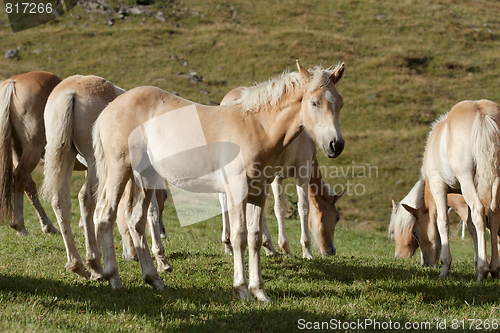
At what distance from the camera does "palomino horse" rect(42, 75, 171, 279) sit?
5.01 m

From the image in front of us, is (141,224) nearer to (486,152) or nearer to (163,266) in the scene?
(163,266)

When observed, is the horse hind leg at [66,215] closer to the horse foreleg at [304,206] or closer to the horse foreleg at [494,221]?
the horse foreleg at [304,206]

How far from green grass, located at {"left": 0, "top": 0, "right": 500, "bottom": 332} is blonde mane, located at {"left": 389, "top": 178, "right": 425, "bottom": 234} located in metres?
0.73

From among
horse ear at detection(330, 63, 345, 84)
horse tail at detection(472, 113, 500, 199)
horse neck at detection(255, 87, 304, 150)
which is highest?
horse ear at detection(330, 63, 345, 84)

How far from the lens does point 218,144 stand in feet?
14.7

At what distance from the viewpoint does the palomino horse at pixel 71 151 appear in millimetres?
5012

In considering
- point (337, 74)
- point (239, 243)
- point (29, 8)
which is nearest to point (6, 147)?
point (239, 243)

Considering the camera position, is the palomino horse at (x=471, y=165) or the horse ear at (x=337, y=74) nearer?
the horse ear at (x=337, y=74)

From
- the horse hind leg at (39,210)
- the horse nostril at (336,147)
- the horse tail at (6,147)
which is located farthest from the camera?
the horse hind leg at (39,210)

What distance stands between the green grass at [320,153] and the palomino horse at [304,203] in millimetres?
533

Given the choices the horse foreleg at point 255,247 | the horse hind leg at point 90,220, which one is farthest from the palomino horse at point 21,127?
the horse foreleg at point 255,247

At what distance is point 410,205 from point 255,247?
4.64m

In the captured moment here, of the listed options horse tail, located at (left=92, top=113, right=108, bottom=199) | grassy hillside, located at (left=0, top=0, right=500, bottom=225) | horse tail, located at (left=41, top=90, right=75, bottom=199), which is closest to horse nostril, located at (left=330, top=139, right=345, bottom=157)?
horse tail, located at (left=92, top=113, right=108, bottom=199)

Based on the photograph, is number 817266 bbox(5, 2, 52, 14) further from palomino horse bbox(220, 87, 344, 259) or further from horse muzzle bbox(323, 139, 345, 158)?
horse muzzle bbox(323, 139, 345, 158)
